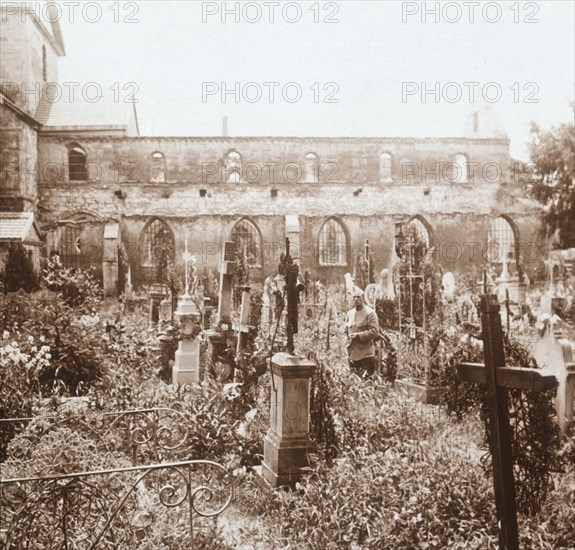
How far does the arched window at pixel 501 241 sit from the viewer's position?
83.0 feet

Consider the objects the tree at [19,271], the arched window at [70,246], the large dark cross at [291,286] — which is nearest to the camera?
the large dark cross at [291,286]

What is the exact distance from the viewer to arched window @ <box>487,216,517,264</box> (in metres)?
25.3

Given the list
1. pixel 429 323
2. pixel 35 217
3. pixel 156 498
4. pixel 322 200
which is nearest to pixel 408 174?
pixel 322 200

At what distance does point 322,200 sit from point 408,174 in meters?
4.42

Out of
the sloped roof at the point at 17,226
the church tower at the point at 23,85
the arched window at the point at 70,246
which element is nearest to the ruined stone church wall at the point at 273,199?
the arched window at the point at 70,246

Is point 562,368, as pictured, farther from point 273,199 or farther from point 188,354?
point 273,199

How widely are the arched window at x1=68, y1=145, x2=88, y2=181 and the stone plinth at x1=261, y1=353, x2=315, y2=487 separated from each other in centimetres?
2268

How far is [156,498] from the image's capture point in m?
4.58

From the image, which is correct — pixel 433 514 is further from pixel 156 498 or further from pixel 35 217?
pixel 35 217

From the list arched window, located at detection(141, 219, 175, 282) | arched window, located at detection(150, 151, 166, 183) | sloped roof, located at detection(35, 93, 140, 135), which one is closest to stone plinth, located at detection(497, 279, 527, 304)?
arched window, located at detection(141, 219, 175, 282)

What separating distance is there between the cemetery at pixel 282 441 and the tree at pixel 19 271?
379 inches

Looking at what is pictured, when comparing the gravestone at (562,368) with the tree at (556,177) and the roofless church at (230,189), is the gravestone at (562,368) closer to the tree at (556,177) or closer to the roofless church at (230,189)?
the roofless church at (230,189)

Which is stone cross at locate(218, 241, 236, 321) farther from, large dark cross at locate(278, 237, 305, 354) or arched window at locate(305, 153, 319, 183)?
arched window at locate(305, 153, 319, 183)

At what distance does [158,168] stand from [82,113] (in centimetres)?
484
